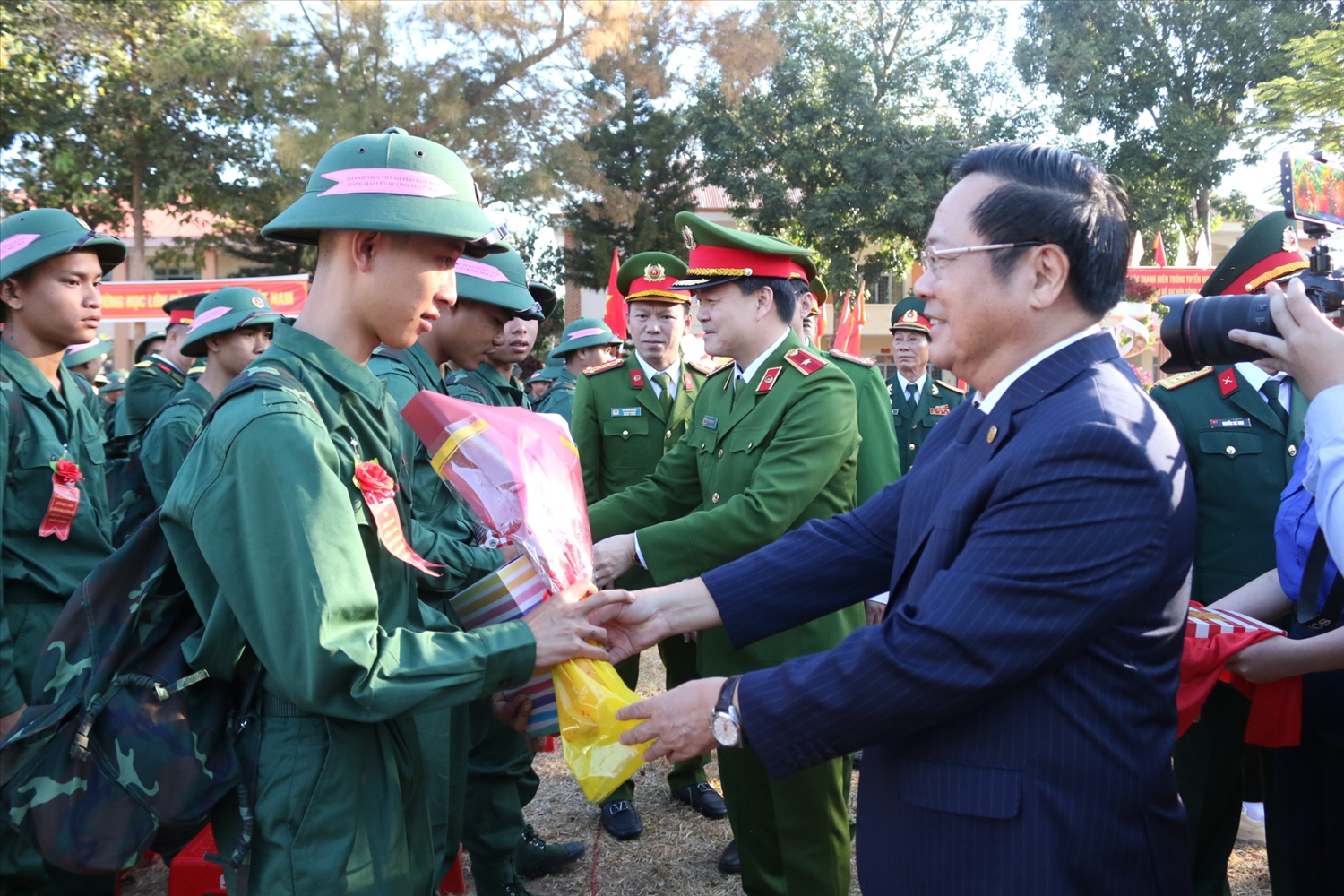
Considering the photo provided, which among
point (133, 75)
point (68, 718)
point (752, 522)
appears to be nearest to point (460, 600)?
point (68, 718)

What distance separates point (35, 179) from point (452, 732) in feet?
66.3

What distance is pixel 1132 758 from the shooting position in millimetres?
1762

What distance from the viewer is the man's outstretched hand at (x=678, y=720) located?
2.01m

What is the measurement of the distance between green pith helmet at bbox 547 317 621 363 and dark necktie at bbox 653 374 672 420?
6.22 feet

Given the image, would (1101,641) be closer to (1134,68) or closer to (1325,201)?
(1325,201)

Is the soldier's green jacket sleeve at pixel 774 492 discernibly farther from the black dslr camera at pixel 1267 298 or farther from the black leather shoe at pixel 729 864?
the black leather shoe at pixel 729 864

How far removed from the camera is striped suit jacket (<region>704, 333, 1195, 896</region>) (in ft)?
5.56

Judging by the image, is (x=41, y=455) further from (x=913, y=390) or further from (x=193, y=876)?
(x=913, y=390)

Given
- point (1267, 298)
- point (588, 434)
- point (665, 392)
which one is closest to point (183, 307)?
point (588, 434)

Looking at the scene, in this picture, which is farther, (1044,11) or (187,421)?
(1044,11)

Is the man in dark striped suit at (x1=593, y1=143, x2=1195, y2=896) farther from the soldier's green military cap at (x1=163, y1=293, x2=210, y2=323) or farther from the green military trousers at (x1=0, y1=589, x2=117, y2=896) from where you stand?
the soldier's green military cap at (x1=163, y1=293, x2=210, y2=323)

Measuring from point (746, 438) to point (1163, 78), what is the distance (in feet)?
96.5

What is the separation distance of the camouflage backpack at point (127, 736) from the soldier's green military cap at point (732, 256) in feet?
6.96

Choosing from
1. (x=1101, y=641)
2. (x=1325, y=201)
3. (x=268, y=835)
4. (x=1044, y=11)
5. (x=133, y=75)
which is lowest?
(x=268, y=835)
